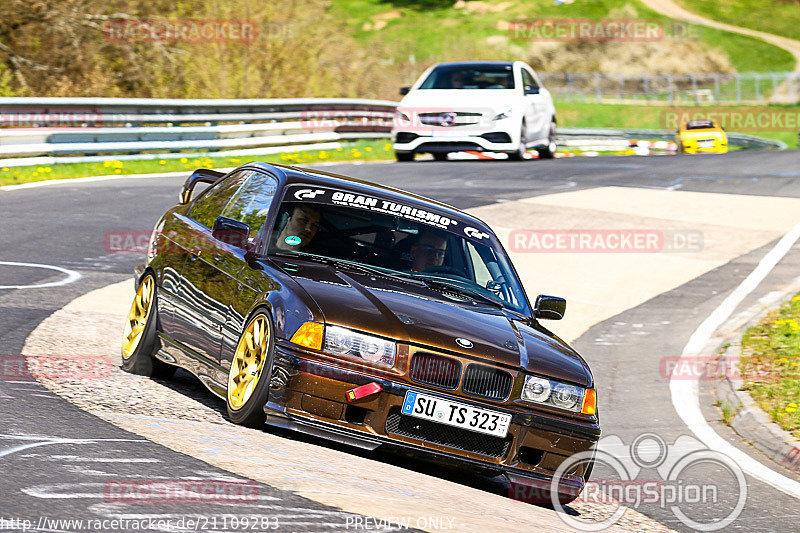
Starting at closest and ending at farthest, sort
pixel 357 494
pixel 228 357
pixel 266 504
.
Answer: pixel 266 504 < pixel 357 494 < pixel 228 357

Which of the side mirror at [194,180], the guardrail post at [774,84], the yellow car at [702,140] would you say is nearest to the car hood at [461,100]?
the side mirror at [194,180]

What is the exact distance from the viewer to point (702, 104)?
206ft

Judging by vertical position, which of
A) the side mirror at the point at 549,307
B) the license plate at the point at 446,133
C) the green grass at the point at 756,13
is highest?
the green grass at the point at 756,13

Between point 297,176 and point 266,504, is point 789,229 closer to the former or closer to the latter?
point 297,176

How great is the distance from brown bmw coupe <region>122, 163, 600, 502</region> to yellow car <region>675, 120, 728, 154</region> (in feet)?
96.1

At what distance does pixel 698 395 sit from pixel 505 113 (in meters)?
12.8

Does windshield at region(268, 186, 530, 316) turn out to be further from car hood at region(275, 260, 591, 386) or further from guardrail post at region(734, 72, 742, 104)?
guardrail post at region(734, 72, 742, 104)

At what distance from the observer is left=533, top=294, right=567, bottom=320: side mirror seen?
7.45m

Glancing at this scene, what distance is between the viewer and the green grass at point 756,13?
82.8 metres

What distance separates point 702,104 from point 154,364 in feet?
192

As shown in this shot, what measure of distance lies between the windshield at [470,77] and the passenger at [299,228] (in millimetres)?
15690

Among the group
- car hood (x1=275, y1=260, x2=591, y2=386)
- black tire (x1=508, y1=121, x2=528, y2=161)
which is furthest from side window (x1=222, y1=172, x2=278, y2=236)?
black tire (x1=508, y1=121, x2=528, y2=161)

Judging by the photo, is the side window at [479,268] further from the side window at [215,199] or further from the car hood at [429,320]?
the side window at [215,199]

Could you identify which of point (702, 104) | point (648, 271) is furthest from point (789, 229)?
point (702, 104)
